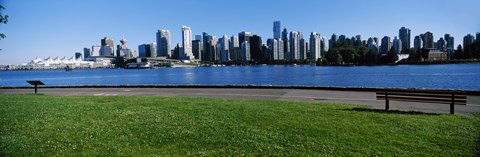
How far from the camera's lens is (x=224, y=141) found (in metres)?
8.60

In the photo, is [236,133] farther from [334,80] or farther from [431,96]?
[334,80]

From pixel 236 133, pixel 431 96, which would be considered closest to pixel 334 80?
pixel 431 96

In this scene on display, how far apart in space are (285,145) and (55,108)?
11.0 m

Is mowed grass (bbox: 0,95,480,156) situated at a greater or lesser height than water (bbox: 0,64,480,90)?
greater

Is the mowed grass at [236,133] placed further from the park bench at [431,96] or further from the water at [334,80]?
the water at [334,80]

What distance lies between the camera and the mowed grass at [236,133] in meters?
7.78

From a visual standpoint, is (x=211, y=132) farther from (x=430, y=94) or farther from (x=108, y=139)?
(x=430, y=94)

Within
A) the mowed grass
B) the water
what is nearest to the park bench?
the mowed grass

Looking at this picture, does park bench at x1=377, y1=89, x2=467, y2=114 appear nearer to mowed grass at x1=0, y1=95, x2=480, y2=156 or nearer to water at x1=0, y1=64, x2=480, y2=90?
mowed grass at x1=0, y1=95, x2=480, y2=156

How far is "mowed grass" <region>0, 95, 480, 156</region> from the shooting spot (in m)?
7.78

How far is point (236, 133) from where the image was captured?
9.42 meters

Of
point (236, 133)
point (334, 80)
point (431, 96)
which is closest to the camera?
point (236, 133)

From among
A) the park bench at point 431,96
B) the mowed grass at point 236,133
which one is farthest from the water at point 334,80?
the mowed grass at point 236,133

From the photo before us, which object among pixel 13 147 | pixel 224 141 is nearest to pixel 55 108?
pixel 13 147
